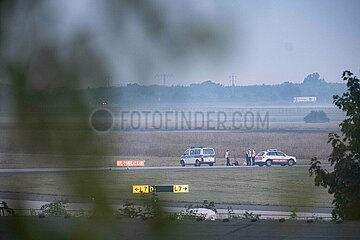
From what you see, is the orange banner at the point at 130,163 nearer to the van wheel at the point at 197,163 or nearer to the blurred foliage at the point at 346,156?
the van wheel at the point at 197,163

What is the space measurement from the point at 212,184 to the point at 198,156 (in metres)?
0.05

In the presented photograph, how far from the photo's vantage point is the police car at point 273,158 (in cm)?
79

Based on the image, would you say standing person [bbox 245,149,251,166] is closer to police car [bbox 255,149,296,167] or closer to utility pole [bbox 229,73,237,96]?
police car [bbox 255,149,296,167]

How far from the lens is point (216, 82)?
0.64 m

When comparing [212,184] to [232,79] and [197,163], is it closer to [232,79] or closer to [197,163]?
[197,163]

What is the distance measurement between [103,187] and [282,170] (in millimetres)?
218

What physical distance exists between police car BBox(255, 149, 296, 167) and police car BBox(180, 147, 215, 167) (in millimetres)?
57

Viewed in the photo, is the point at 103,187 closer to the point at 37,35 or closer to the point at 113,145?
the point at 113,145

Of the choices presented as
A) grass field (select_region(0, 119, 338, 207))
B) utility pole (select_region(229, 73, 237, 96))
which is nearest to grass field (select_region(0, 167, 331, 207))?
grass field (select_region(0, 119, 338, 207))

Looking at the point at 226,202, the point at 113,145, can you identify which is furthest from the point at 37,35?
the point at 226,202

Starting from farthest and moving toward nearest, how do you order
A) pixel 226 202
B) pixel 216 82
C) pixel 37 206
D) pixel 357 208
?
pixel 357 208 < pixel 226 202 < pixel 37 206 < pixel 216 82

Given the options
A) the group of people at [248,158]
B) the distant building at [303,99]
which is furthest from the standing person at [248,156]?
the distant building at [303,99]

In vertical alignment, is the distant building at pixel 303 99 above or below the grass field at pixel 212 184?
above

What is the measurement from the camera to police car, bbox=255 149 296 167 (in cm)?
79
